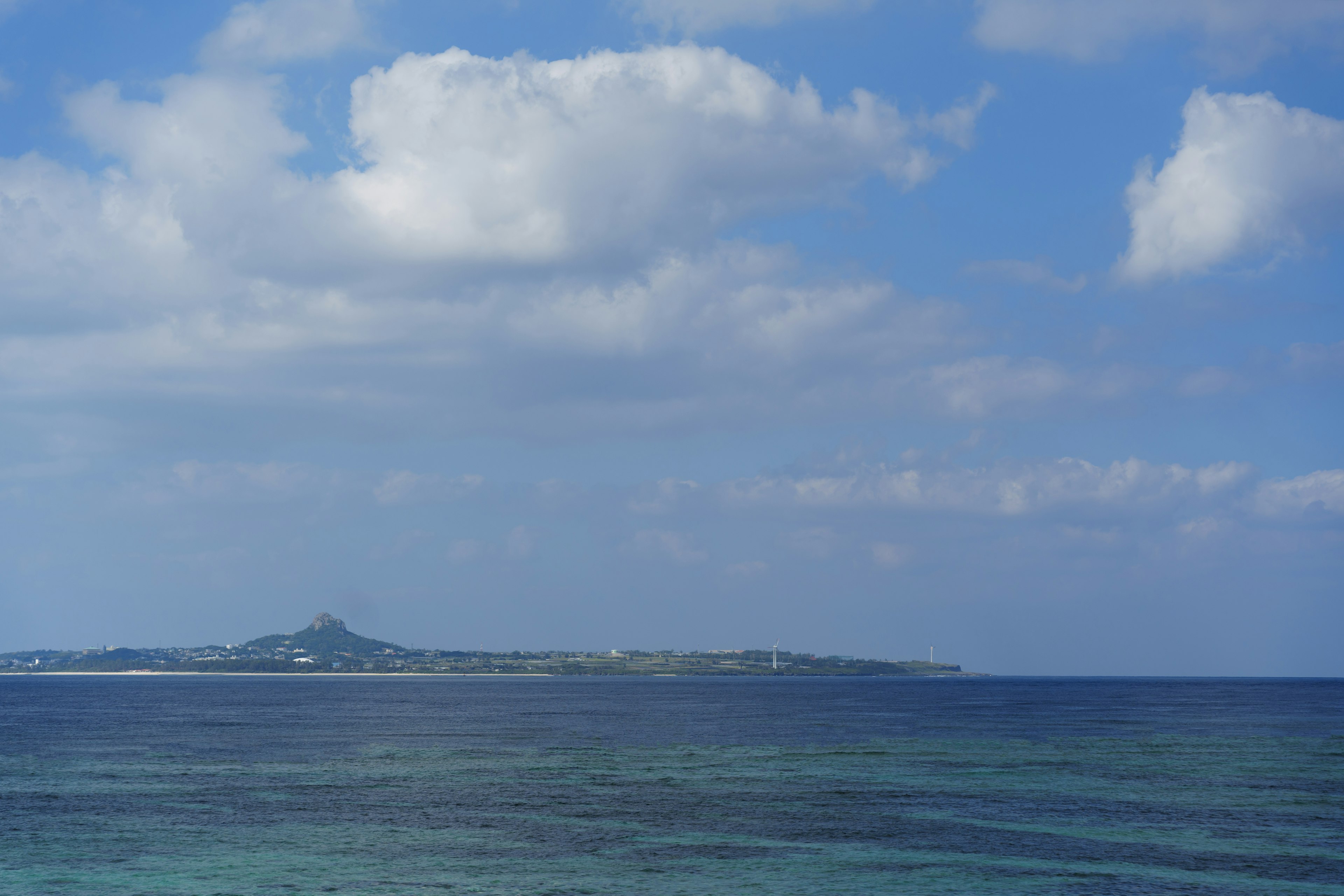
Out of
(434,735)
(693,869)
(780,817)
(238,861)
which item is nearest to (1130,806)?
(780,817)

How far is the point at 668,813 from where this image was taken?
58.7 m

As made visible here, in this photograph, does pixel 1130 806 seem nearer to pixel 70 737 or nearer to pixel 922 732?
pixel 922 732

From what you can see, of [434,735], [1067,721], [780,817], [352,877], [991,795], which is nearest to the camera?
[352,877]

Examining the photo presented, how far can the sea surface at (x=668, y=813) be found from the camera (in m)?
44.3

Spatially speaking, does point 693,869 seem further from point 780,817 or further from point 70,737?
point 70,737

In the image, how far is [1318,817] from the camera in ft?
193

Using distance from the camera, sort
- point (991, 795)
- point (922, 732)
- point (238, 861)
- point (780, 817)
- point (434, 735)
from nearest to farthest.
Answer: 1. point (238, 861)
2. point (780, 817)
3. point (991, 795)
4. point (434, 735)
5. point (922, 732)

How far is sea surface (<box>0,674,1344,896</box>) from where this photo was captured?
145 ft

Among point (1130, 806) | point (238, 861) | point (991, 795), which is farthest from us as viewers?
point (991, 795)

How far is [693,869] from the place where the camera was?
4541 centimetres

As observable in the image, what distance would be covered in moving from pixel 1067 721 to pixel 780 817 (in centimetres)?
10329

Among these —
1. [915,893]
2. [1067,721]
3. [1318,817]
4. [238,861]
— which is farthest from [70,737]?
[1067,721]

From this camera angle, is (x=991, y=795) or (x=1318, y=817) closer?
(x=1318, y=817)

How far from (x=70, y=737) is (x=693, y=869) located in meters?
93.0
